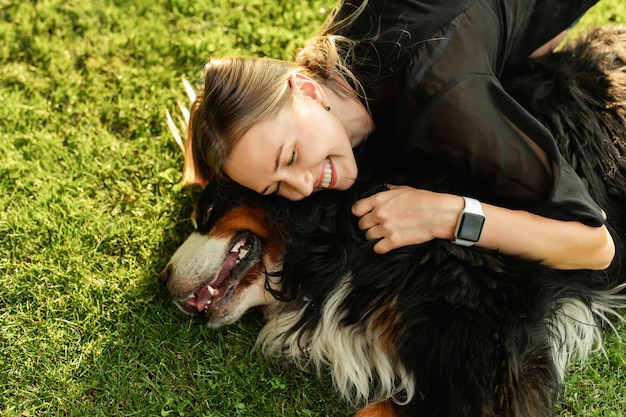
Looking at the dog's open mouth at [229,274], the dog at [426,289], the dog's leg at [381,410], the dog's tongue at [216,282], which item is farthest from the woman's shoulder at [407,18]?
the dog's leg at [381,410]

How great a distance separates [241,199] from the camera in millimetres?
3057

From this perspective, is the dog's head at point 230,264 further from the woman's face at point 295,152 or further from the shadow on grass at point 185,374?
the woman's face at point 295,152

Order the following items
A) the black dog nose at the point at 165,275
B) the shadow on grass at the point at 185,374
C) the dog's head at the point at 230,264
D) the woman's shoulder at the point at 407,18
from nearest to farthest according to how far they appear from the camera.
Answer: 1. the woman's shoulder at the point at 407,18
2. the shadow on grass at the point at 185,374
3. the dog's head at the point at 230,264
4. the black dog nose at the point at 165,275

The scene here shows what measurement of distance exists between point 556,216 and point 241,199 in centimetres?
140

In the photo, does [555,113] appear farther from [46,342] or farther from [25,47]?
[25,47]

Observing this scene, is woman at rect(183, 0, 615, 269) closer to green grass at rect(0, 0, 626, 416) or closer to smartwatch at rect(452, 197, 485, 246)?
smartwatch at rect(452, 197, 485, 246)

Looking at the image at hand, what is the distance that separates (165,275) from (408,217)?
1.27 metres

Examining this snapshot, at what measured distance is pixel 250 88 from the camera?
109 inches

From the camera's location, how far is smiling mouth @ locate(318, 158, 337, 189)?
2.77 meters

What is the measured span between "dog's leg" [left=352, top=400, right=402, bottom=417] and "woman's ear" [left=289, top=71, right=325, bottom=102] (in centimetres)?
136

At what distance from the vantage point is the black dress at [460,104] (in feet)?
8.57

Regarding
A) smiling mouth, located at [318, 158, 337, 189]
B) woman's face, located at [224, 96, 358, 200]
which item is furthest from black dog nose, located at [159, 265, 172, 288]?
smiling mouth, located at [318, 158, 337, 189]

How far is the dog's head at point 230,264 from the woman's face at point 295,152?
11.3 inches

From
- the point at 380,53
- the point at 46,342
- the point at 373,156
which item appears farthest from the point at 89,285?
the point at 380,53
